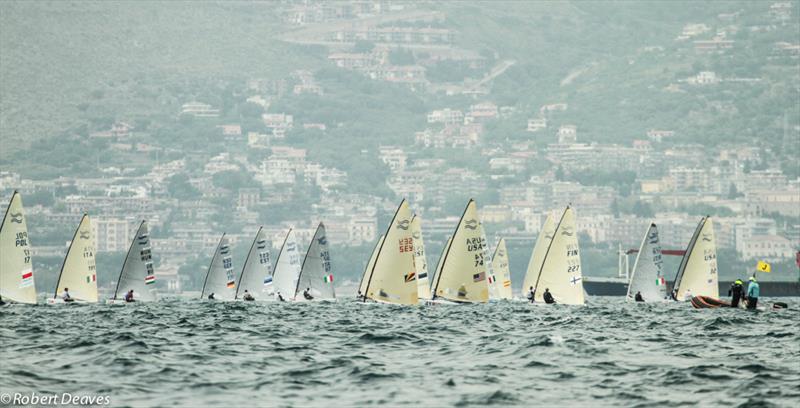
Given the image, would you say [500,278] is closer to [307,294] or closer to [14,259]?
[307,294]

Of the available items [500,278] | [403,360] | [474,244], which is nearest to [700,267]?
[474,244]

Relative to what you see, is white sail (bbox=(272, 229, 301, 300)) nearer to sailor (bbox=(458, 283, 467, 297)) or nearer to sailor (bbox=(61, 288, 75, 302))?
sailor (bbox=(61, 288, 75, 302))

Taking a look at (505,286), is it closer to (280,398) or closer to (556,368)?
(556,368)

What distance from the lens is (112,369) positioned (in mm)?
30344

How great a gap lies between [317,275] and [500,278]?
17.0 m

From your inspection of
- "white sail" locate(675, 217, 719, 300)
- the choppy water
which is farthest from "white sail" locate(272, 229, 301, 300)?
the choppy water

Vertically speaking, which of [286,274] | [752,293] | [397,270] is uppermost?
[397,270]

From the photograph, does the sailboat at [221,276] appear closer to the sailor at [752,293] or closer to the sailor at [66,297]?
the sailor at [66,297]

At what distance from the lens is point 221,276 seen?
76.6m

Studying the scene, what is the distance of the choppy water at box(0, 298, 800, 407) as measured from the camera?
27.8 metres

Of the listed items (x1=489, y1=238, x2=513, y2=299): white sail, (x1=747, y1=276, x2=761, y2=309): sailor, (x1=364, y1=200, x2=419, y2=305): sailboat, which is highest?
(x1=364, y1=200, x2=419, y2=305): sailboat

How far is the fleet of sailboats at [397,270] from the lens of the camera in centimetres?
5449

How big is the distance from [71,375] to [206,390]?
2.81 meters

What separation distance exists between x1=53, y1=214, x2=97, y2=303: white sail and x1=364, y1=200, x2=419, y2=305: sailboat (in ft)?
49.0
